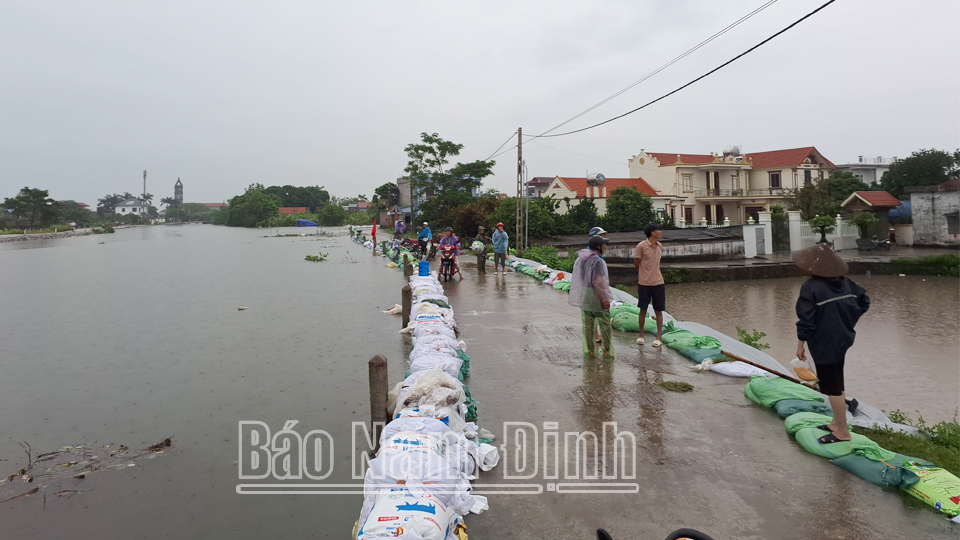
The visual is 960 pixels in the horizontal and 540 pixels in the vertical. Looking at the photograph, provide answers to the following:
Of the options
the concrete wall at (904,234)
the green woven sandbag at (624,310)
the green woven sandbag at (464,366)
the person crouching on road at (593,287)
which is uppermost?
the concrete wall at (904,234)

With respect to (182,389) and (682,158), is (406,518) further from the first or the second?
(682,158)

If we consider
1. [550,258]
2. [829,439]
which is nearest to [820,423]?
[829,439]

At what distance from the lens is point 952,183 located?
2317cm

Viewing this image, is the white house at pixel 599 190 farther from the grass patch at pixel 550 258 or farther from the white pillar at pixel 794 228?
the grass patch at pixel 550 258

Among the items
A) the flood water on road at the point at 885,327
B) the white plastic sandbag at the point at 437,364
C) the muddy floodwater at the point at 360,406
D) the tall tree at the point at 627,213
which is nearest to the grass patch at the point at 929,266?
the flood water on road at the point at 885,327

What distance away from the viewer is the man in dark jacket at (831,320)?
3.88m

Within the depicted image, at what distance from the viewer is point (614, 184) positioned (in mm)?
35719

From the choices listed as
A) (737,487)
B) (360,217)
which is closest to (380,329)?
(737,487)

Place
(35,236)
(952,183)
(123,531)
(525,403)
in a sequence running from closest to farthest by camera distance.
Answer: (123,531), (525,403), (952,183), (35,236)

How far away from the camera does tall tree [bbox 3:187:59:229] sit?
52.1 m

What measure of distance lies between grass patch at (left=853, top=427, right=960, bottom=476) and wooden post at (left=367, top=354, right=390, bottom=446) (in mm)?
3660

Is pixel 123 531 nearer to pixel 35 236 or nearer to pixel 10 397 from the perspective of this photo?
pixel 10 397

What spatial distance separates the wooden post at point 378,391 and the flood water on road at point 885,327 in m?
5.68

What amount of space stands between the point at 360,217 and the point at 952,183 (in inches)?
2259
